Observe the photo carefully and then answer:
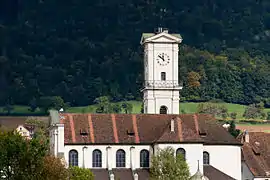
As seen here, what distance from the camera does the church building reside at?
10012 cm

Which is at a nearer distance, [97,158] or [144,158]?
[97,158]

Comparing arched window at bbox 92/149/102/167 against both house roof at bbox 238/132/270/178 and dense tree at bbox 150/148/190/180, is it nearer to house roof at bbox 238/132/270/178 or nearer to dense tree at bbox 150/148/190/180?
dense tree at bbox 150/148/190/180

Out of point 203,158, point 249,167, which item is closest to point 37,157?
point 203,158

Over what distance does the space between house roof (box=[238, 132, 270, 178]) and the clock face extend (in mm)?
11647

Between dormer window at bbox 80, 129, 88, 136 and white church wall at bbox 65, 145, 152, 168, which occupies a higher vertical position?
dormer window at bbox 80, 129, 88, 136

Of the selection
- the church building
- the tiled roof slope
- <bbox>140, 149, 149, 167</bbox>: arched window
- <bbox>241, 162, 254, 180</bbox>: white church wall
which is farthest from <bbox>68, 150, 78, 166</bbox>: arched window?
<bbox>241, 162, 254, 180</bbox>: white church wall

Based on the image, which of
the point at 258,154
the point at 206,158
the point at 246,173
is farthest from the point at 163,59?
the point at 206,158

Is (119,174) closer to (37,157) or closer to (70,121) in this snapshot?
(70,121)

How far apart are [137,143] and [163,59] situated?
17930mm

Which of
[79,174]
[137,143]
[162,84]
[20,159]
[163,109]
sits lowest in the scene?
[79,174]

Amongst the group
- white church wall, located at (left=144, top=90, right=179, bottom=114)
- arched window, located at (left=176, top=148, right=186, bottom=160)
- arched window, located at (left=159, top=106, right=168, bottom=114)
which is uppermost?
white church wall, located at (left=144, top=90, right=179, bottom=114)

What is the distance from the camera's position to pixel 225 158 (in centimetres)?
10312

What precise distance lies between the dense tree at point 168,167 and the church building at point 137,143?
180 inches

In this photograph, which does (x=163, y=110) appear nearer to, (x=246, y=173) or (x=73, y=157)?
(x=246, y=173)
